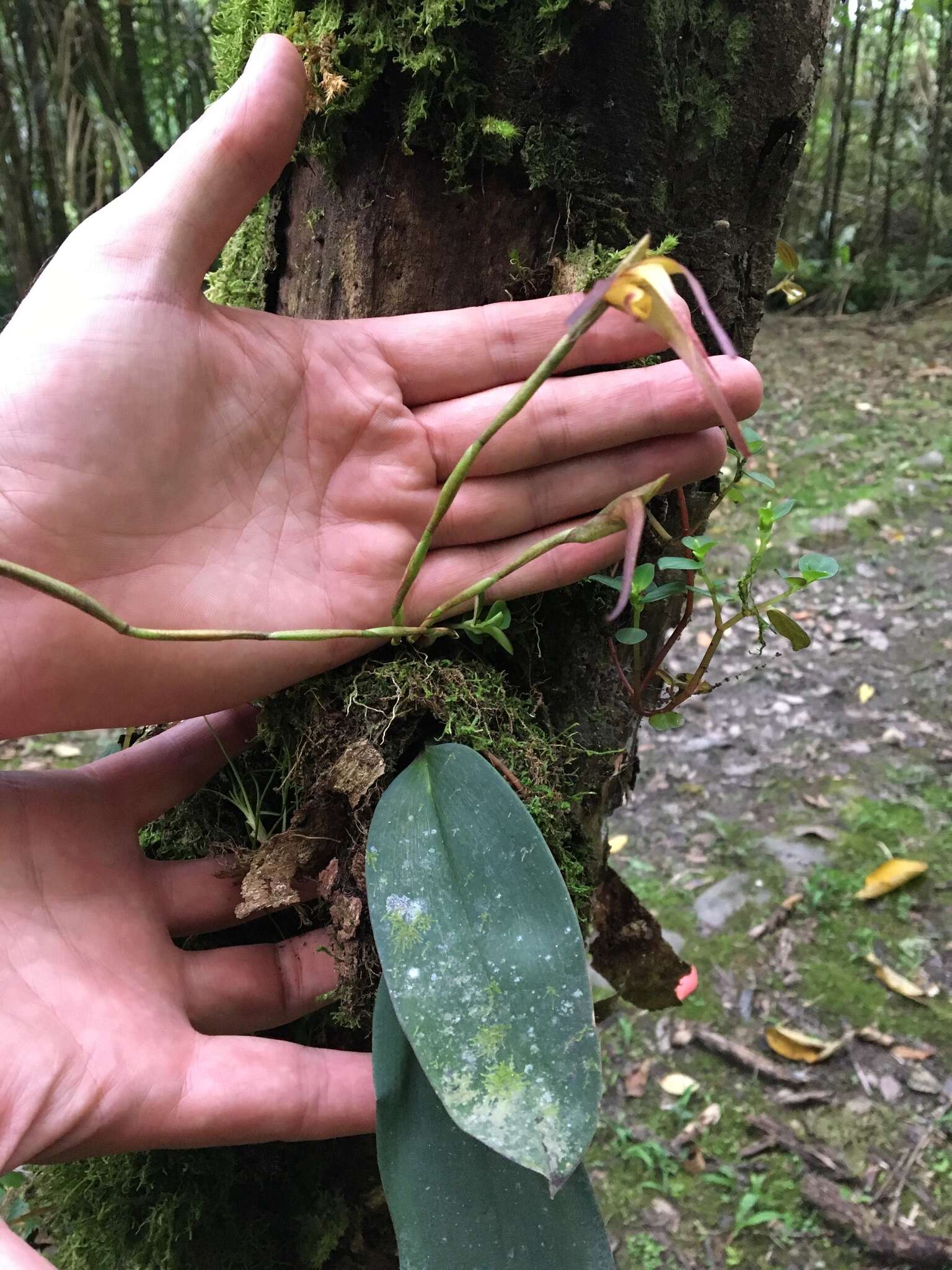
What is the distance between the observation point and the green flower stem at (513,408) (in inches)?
22.0

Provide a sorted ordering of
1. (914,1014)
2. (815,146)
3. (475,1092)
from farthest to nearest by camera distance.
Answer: (815,146) < (914,1014) < (475,1092)

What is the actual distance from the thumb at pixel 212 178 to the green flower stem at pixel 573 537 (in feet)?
1.28

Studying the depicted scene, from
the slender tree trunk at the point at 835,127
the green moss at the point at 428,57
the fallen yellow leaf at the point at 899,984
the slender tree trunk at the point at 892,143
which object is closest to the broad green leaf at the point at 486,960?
the green moss at the point at 428,57

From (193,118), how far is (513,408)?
3.72 metres

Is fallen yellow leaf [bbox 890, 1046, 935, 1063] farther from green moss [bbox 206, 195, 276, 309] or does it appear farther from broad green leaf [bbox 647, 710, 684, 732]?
green moss [bbox 206, 195, 276, 309]

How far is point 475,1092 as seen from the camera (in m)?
0.61

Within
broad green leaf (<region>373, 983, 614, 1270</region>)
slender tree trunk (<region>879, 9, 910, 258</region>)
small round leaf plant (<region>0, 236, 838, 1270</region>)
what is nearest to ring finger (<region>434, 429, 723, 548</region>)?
small round leaf plant (<region>0, 236, 838, 1270</region>)

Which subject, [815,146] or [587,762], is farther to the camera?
[815,146]

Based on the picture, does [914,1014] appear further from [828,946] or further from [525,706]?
[525,706]

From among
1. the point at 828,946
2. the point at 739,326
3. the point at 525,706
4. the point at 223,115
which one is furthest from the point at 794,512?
the point at 223,115

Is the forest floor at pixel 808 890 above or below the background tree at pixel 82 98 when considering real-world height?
below

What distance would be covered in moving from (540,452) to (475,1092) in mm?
586

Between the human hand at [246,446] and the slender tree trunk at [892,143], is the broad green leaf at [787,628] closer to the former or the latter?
the human hand at [246,446]

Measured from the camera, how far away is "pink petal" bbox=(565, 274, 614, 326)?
1.76 ft
